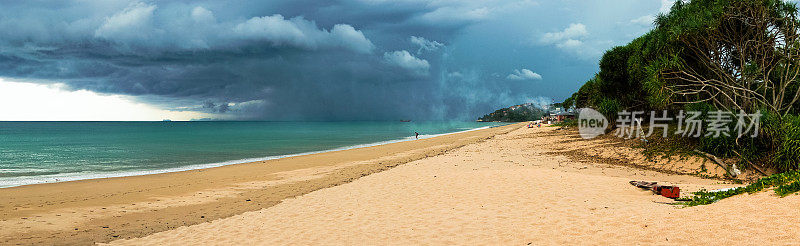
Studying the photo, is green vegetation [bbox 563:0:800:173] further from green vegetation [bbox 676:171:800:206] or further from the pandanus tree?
green vegetation [bbox 676:171:800:206]

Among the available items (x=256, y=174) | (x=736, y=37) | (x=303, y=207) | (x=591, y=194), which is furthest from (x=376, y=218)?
(x=736, y=37)

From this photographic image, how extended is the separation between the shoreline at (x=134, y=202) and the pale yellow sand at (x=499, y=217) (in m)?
1.34

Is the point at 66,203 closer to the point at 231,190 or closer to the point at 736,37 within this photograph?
the point at 231,190

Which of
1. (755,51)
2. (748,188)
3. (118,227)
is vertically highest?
(755,51)

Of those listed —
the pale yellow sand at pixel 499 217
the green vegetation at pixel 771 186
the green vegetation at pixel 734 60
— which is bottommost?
the pale yellow sand at pixel 499 217

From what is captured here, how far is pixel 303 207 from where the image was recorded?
32.9 ft

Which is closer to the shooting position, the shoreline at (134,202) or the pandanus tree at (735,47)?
the shoreline at (134,202)

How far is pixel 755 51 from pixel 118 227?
24554 mm

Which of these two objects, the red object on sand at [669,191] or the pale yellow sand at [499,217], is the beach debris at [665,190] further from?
the pale yellow sand at [499,217]

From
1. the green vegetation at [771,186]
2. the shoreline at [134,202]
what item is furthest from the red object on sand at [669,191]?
the shoreline at [134,202]

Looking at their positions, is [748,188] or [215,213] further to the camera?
[215,213]

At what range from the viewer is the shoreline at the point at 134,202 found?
916 centimetres

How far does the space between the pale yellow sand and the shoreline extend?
52.6 inches

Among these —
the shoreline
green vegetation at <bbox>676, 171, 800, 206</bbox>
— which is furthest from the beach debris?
the shoreline
